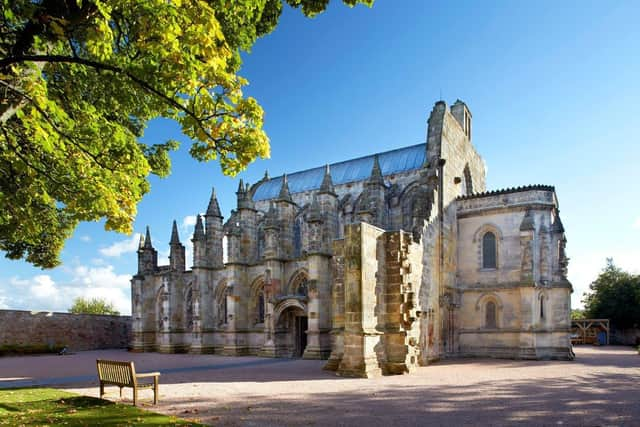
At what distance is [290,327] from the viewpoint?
960 inches

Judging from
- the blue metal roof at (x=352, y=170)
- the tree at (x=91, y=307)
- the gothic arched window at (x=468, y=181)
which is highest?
the blue metal roof at (x=352, y=170)

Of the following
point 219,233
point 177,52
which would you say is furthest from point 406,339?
point 219,233

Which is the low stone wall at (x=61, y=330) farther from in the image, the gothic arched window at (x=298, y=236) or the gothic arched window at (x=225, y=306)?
the gothic arched window at (x=298, y=236)

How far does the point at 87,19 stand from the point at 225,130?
7.24 feet

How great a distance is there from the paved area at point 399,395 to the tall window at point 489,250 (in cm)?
692

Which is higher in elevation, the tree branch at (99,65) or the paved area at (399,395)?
the tree branch at (99,65)

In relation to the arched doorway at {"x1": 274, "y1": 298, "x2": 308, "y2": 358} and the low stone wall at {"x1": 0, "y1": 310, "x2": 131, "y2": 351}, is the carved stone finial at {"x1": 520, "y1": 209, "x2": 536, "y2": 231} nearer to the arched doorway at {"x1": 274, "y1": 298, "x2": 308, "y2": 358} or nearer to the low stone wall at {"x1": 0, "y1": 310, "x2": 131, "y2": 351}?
the arched doorway at {"x1": 274, "y1": 298, "x2": 308, "y2": 358}

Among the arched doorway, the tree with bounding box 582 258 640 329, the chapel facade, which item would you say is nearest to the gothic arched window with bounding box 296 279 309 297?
the chapel facade

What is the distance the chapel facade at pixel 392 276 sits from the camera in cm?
1513

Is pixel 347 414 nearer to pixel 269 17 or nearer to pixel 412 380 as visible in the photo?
pixel 412 380

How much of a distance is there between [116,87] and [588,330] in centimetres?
3769

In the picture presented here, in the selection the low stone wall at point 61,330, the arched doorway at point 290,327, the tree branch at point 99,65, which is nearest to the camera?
the tree branch at point 99,65

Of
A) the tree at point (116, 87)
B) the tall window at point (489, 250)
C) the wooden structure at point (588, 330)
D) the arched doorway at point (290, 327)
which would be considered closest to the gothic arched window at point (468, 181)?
the tall window at point (489, 250)

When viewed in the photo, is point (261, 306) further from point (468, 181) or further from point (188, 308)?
point (468, 181)
